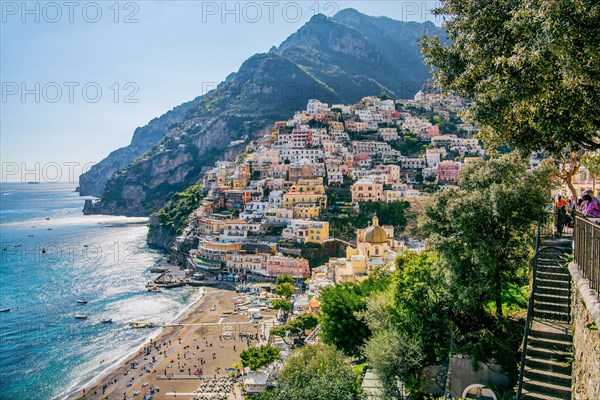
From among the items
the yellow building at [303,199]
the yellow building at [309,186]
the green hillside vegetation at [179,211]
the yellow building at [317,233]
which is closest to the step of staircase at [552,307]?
the yellow building at [317,233]

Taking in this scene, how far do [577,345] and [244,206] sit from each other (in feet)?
219

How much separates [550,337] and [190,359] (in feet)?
94.9

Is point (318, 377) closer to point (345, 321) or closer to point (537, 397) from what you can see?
point (345, 321)

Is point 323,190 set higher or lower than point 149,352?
higher

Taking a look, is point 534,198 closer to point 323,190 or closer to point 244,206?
point 323,190

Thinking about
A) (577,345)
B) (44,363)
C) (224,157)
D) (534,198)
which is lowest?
(44,363)

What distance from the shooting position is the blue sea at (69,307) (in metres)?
30.6

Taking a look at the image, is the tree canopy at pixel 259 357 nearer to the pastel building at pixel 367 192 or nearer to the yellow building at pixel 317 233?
the yellow building at pixel 317 233

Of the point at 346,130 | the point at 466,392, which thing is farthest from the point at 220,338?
the point at 346,130

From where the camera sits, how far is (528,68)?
672 centimetres

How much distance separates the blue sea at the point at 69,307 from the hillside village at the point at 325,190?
9363 millimetres

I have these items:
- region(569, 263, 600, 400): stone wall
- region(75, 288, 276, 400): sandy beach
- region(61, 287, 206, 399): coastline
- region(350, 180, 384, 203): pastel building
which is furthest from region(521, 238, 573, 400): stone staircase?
region(350, 180, 384, 203): pastel building

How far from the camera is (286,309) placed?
128 ft

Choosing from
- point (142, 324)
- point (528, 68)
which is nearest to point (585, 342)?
point (528, 68)
